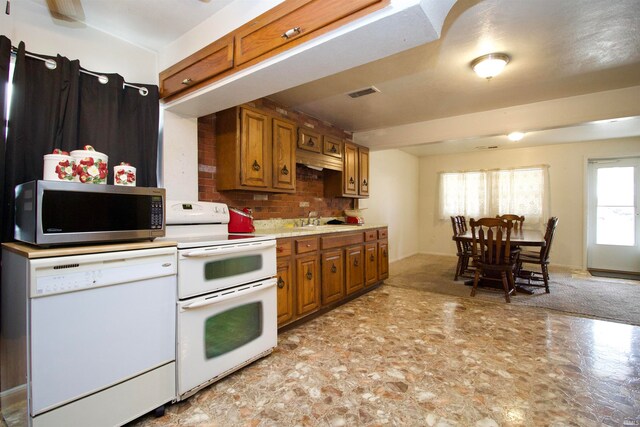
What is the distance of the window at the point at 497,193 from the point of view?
573cm

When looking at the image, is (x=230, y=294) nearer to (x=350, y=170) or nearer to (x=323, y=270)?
(x=323, y=270)

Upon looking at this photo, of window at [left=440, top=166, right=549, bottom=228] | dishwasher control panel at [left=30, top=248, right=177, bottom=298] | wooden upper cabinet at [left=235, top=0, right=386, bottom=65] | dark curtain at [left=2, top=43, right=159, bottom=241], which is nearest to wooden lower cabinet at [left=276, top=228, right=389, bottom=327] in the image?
dishwasher control panel at [left=30, top=248, right=177, bottom=298]

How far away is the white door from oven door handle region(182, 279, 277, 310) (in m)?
6.39

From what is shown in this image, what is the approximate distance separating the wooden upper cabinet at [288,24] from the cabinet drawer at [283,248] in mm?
1362

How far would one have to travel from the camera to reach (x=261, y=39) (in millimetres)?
1688

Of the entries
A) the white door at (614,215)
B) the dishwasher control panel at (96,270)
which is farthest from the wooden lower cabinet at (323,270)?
the white door at (614,215)

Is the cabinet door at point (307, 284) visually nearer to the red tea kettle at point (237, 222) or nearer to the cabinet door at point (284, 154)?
the red tea kettle at point (237, 222)

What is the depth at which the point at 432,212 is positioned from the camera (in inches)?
276

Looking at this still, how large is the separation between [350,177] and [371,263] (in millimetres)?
1246

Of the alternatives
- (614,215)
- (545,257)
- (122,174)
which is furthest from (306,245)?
Result: (614,215)

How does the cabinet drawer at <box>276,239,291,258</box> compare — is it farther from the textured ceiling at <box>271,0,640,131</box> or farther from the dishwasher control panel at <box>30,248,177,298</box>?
the textured ceiling at <box>271,0,640,131</box>

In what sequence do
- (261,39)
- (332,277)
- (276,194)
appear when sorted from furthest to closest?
(276,194)
(332,277)
(261,39)

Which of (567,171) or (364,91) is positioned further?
(567,171)

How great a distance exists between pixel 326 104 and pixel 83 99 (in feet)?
7.64
